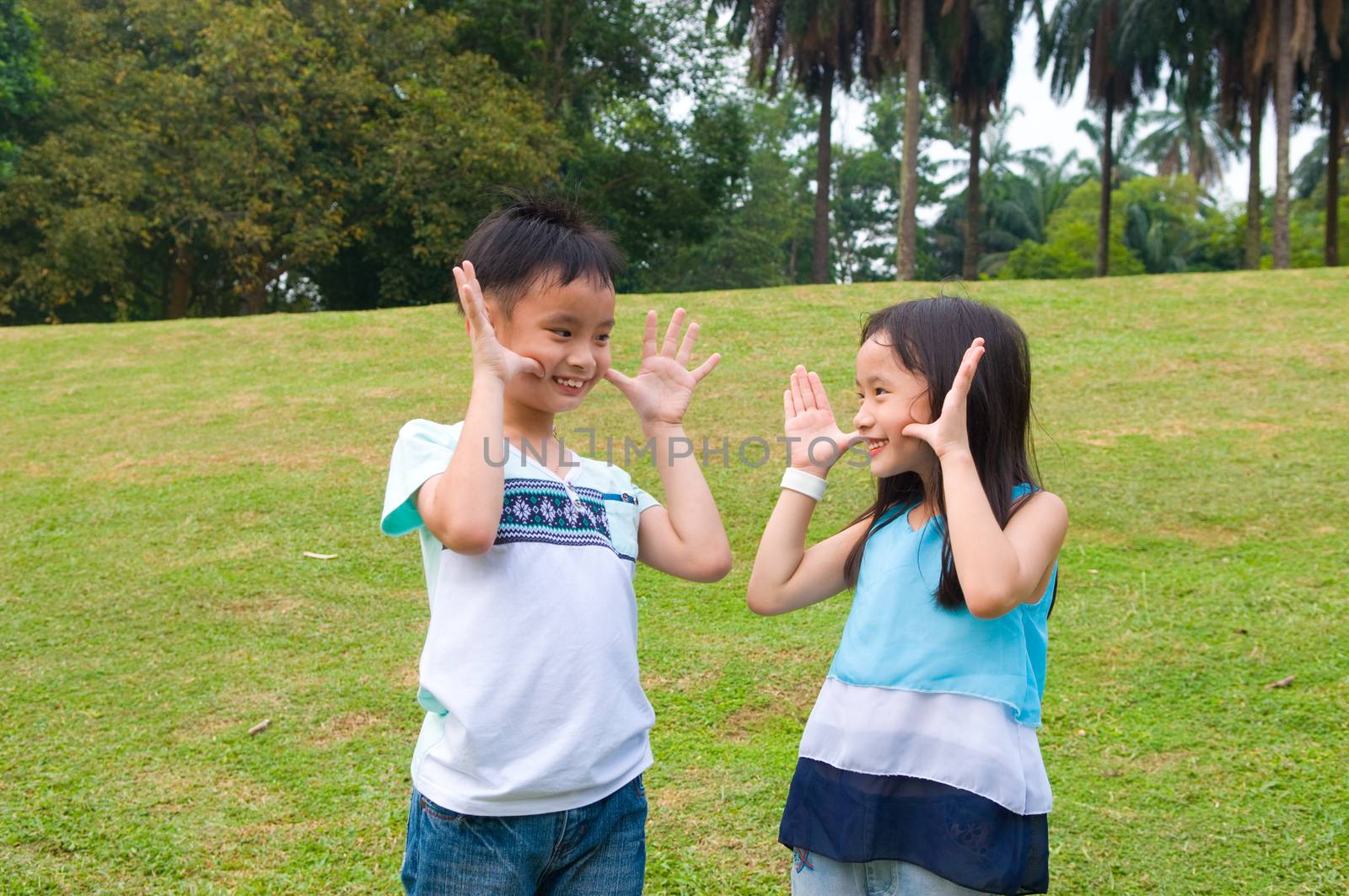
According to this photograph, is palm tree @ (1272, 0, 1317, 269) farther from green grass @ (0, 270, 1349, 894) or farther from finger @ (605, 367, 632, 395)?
finger @ (605, 367, 632, 395)

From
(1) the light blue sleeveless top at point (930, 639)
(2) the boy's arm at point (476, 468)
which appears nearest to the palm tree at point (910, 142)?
(1) the light blue sleeveless top at point (930, 639)

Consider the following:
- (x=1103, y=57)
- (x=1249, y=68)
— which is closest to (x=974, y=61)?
(x=1103, y=57)

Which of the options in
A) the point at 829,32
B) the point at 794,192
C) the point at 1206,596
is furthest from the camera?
the point at 794,192

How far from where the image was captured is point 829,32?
67.2ft

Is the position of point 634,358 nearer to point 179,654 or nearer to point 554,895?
point 179,654

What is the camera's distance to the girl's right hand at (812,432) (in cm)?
187

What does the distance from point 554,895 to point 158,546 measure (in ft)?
16.8

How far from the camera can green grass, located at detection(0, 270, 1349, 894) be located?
124 inches

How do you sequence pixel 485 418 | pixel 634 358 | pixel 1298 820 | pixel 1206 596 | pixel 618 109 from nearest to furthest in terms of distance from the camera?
pixel 485 418, pixel 1298 820, pixel 1206 596, pixel 634 358, pixel 618 109

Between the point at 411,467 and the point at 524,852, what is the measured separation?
1.86ft

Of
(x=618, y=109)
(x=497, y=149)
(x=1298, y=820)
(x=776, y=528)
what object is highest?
(x=618, y=109)

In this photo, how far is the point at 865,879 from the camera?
1.66m

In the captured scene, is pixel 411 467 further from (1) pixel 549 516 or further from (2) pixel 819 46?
(2) pixel 819 46

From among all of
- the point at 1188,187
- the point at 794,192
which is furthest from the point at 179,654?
the point at 1188,187
